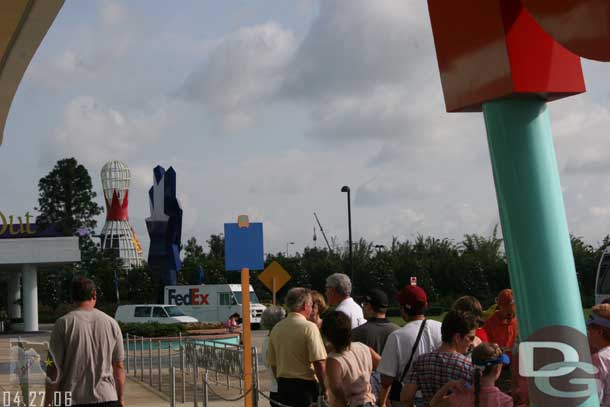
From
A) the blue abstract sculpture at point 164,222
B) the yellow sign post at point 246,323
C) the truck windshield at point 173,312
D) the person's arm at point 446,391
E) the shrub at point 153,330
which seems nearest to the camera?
the person's arm at point 446,391

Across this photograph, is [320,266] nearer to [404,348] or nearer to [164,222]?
[164,222]

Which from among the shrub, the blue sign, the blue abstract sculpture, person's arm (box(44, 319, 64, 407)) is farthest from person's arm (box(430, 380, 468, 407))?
the blue abstract sculpture

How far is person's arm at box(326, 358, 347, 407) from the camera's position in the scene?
636 cm

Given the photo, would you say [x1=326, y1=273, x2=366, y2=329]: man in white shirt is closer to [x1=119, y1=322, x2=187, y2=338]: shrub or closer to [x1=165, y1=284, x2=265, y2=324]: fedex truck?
[x1=119, y1=322, x2=187, y2=338]: shrub

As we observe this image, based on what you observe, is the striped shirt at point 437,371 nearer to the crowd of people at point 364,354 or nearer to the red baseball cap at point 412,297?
the crowd of people at point 364,354

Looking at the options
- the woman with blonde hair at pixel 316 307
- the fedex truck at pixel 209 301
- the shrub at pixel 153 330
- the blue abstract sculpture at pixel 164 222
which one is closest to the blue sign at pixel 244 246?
the woman with blonde hair at pixel 316 307

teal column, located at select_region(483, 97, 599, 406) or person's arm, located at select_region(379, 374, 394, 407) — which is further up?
teal column, located at select_region(483, 97, 599, 406)

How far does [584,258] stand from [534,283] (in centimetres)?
5979

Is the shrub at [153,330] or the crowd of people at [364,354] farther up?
the shrub at [153,330]

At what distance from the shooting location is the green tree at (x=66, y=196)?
8300 cm

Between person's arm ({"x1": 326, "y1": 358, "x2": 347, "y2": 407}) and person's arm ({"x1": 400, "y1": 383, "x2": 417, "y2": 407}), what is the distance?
1.96 ft

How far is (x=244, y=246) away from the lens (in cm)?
1169

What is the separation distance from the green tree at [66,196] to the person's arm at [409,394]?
79.7 metres
